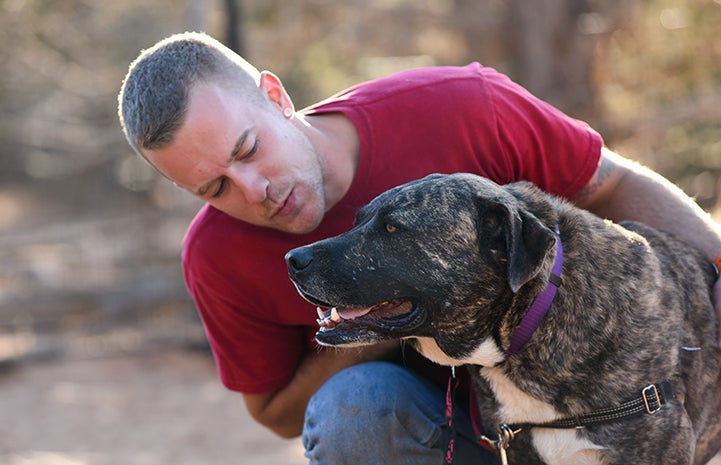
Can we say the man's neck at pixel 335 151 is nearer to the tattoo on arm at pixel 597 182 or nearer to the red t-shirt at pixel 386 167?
the red t-shirt at pixel 386 167

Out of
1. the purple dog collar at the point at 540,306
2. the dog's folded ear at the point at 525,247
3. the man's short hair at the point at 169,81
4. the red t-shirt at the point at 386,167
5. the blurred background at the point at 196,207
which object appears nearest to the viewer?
the dog's folded ear at the point at 525,247

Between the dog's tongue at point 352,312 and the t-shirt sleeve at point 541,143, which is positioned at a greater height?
the t-shirt sleeve at point 541,143

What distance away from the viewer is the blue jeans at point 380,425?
3.05 metres

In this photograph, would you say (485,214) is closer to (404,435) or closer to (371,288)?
(371,288)

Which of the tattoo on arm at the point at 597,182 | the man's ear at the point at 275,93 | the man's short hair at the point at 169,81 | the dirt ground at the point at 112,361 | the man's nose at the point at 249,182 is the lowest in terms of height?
the dirt ground at the point at 112,361

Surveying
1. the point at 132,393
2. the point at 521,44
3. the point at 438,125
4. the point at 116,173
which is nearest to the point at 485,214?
the point at 438,125

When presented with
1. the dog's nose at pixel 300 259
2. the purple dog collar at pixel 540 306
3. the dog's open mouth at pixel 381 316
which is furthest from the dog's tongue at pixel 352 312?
the purple dog collar at pixel 540 306

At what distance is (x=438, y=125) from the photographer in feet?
10.7

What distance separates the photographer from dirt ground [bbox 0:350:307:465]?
6.33 metres

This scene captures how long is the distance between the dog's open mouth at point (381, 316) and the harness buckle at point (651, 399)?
713 mm

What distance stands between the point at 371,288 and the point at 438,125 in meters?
0.85

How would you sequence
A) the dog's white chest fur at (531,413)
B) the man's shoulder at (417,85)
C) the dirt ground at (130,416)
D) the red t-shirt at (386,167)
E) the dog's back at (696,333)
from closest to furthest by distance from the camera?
the dog's white chest fur at (531,413) < the dog's back at (696,333) < the red t-shirt at (386,167) < the man's shoulder at (417,85) < the dirt ground at (130,416)

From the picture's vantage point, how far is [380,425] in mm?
3070

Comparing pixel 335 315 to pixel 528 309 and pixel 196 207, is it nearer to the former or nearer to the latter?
pixel 528 309
